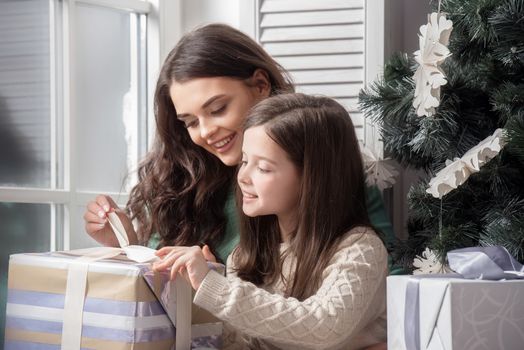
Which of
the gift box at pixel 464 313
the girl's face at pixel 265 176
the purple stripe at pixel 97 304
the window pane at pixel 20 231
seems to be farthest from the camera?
the window pane at pixel 20 231

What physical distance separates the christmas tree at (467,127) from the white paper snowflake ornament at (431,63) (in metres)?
0.01

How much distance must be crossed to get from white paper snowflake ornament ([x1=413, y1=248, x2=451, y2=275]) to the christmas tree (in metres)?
0.02

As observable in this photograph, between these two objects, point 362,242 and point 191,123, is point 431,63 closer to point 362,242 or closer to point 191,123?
point 362,242

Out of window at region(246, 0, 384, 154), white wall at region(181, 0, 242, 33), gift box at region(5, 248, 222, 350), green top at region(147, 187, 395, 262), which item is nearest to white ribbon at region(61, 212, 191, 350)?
gift box at region(5, 248, 222, 350)

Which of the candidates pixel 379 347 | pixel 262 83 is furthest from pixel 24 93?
pixel 379 347

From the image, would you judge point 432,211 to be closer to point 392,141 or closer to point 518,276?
point 392,141

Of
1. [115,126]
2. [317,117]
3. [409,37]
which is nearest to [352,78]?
[409,37]

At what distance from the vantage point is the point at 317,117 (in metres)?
1.67

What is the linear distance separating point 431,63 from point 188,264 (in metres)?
0.54

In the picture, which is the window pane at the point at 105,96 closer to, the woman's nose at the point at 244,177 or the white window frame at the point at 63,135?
the white window frame at the point at 63,135

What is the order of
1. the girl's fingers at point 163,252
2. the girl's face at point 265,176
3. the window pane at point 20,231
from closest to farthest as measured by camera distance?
1. the girl's fingers at point 163,252
2. the girl's face at point 265,176
3. the window pane at point 20,231

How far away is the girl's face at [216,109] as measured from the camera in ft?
6.00

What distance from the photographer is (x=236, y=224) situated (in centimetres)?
198

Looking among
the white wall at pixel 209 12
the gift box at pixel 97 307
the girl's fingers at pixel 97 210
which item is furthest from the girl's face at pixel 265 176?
the white wall at pixel 209 12
